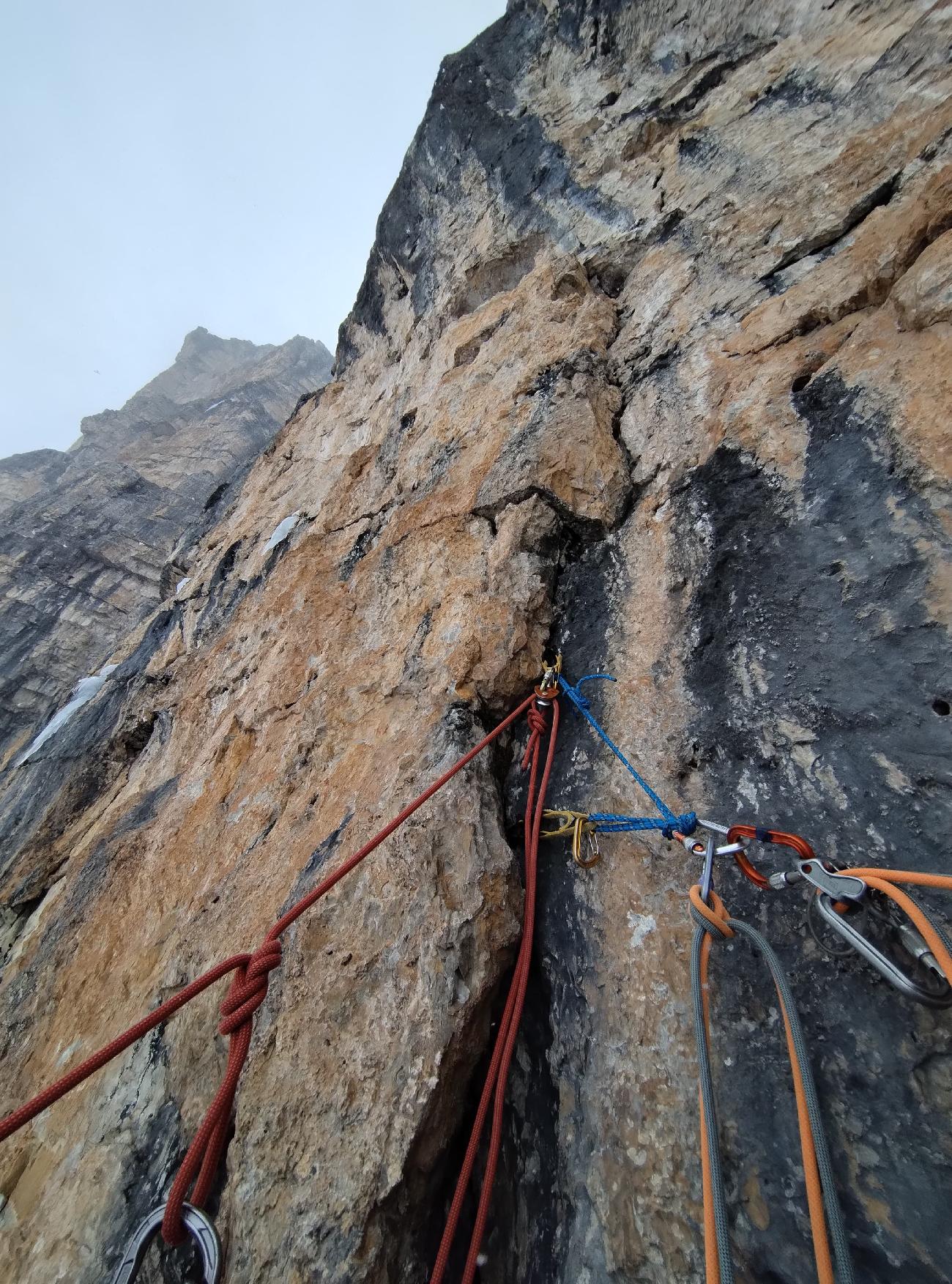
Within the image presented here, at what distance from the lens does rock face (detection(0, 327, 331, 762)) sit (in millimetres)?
14516

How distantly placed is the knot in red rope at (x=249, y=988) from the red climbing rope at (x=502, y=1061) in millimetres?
855

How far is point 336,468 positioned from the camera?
7.22 metres

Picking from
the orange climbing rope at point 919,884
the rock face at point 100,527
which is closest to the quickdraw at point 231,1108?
the orange climbing rope at point 919,884

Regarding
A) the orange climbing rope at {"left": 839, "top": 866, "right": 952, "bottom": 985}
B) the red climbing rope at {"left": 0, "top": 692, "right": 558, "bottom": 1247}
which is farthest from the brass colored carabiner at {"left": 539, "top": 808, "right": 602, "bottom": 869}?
the orange climbing rope at {"left": 839, "top": 866, "right": 952, "bottom": 985}

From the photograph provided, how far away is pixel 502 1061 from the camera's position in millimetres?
1898

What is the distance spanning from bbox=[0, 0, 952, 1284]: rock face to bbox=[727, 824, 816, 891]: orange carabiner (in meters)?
0.16

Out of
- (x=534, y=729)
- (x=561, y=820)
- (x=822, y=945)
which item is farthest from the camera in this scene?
(x=534, y=729)

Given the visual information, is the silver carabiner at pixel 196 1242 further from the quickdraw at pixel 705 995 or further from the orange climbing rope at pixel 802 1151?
the orange climbing rope at pixel 802 1151

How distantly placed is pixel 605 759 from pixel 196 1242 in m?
2.29

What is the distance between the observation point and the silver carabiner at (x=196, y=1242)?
1738 mm

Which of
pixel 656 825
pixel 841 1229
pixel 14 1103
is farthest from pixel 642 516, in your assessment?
pixel 14 1103

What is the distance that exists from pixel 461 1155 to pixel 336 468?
22.9ft

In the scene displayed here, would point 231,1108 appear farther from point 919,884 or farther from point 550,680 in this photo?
point 919,884

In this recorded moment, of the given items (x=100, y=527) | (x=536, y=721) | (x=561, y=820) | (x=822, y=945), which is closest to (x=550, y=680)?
(x=536, y=721)
